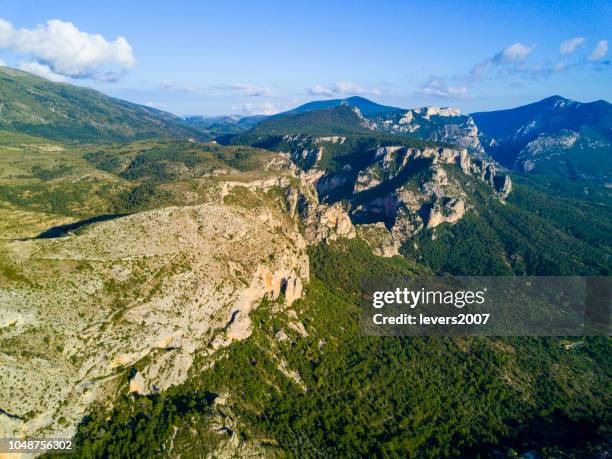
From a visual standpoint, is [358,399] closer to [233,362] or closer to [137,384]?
[233,362]

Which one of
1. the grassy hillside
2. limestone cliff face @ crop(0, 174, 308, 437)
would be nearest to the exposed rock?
limestone cliff face @ crop(0, 174, 308, 437)

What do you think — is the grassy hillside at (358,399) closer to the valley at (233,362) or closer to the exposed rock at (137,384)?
the valley at (233,362)

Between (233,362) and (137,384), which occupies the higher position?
(137,384)

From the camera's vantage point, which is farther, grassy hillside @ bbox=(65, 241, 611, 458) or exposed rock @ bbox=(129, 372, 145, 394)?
exposed rock @ bbox=(129, 372, 145, 394)

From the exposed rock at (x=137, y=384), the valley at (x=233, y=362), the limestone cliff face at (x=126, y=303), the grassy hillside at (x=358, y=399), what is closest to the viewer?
the limestone cliff face at (x=126, y=303)

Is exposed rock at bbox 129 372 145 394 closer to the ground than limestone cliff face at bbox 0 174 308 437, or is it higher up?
closer to the ground

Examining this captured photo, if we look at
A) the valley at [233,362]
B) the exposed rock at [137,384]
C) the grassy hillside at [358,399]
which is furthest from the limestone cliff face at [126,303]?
the grassy hillside at [358,399]

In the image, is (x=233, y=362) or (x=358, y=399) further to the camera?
(x=358, y=399)

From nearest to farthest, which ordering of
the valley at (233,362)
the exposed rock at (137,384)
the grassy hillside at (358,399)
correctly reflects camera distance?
the valley at (233,362) < the grassy hillside at (358,399) < the exposed rock at (137,384)

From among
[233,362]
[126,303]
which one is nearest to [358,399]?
[233,362]

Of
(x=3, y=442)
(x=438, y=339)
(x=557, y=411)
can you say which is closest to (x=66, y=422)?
(x=3, y=442)

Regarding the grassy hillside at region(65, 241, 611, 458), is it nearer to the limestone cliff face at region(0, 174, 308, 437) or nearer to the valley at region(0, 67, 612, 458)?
the valley at region(0, 67, 612, 458)
